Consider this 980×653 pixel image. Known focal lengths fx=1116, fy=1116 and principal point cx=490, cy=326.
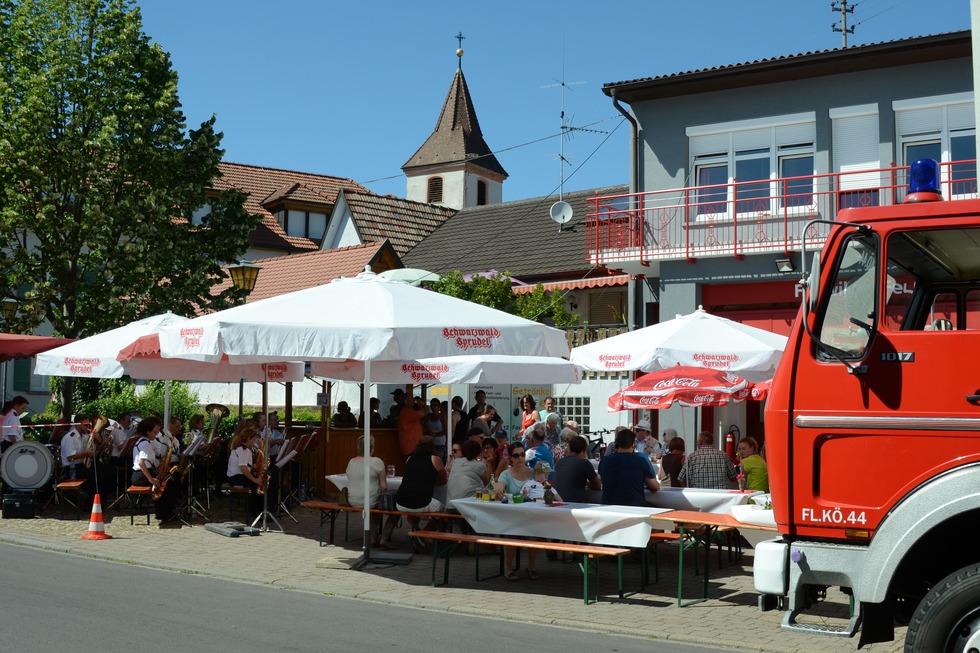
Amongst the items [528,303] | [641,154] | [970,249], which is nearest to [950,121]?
[641,154]

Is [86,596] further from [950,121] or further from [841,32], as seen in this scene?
[841,32]

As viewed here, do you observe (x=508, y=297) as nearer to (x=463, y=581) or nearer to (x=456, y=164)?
(x=463, y=581)

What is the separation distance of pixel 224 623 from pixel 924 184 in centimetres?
616

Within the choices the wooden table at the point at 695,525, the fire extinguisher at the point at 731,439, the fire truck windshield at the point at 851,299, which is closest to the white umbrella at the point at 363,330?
the wooden table at the point at 695,525

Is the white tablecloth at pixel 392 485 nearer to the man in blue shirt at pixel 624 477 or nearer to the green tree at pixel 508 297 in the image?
the man in blue shirt at pixel 624 477

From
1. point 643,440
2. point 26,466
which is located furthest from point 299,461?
point 643,440

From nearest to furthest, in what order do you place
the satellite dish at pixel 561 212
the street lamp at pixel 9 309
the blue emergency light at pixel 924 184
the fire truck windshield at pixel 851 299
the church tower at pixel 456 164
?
the fire truck windshield at pixel 851 299 < the blue emergency light at pixel 924 184 < the street lamp at pixel 9 309 < the satellite dish at pixel 561 212 < the church tower at pixel 456 164

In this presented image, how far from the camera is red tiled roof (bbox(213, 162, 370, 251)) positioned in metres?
50.6

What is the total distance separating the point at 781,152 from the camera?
72.7 ft

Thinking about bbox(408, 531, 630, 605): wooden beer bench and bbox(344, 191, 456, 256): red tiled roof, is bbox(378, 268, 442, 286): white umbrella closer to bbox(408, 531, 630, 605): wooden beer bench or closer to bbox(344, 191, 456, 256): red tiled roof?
bbox(408, 531, 630, 605): wooden beer bench

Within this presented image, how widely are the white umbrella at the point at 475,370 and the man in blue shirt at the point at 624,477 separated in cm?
196

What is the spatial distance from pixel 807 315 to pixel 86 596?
6941 mm

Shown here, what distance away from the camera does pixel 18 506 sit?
16.6 metres

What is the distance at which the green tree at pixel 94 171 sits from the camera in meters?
24.2
